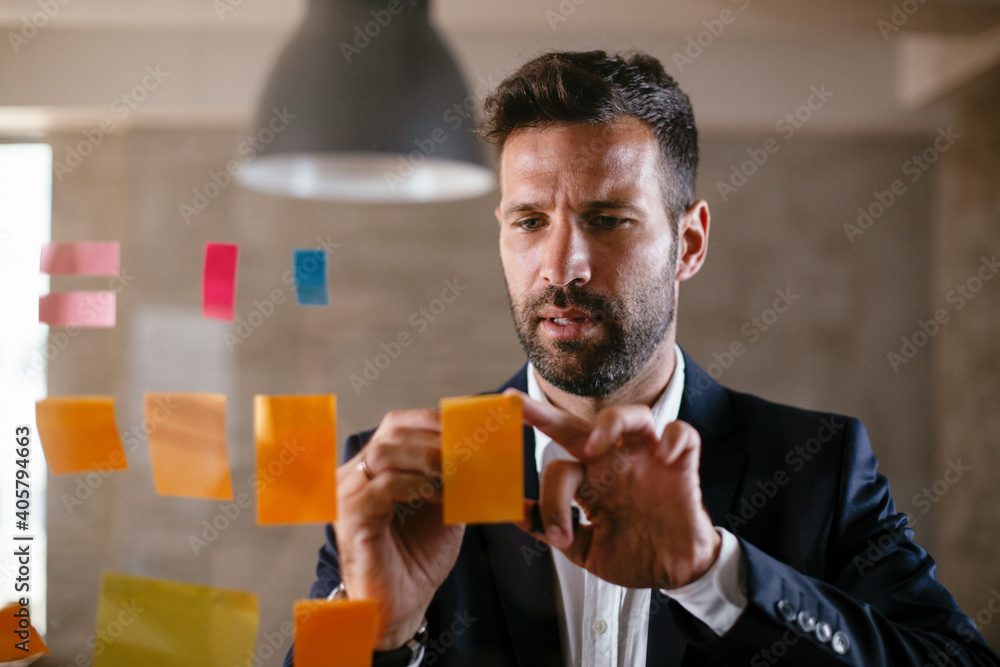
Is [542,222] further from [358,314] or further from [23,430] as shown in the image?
[23,430]

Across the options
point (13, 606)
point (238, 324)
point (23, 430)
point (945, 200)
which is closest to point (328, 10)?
point (238, 324)

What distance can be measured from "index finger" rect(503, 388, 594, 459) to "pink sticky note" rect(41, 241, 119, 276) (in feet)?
2.60

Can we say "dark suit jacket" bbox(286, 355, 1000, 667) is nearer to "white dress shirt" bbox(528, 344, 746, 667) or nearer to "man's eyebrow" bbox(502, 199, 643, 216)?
"white dress shirt" bbox(528, 344, 746, 667)

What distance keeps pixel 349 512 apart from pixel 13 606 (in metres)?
0.78

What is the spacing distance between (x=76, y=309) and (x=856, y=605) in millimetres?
1273

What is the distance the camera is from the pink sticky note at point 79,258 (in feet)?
3.81

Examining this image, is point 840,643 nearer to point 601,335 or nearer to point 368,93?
point 601,335

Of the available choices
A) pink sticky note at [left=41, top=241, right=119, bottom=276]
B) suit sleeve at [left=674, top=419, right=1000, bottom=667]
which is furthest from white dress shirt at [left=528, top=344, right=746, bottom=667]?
pink sticky note at [left=41, top=241, right=119, bottom=276]

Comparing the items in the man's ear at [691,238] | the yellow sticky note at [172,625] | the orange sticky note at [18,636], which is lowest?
the orange sticky note at [18,636]

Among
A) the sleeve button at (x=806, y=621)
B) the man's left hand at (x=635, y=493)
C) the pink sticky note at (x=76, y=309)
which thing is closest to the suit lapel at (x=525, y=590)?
the man's left hand at (x=635, y=493)

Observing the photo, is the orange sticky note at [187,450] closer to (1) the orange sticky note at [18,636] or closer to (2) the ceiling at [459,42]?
(1) the orange sticky note at [18,636]

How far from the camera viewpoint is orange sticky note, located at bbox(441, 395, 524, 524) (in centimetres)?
82

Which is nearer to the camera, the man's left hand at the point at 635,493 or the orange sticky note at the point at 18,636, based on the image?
the man's left hand at the point at 635,493

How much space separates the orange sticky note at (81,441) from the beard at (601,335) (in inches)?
26.9
